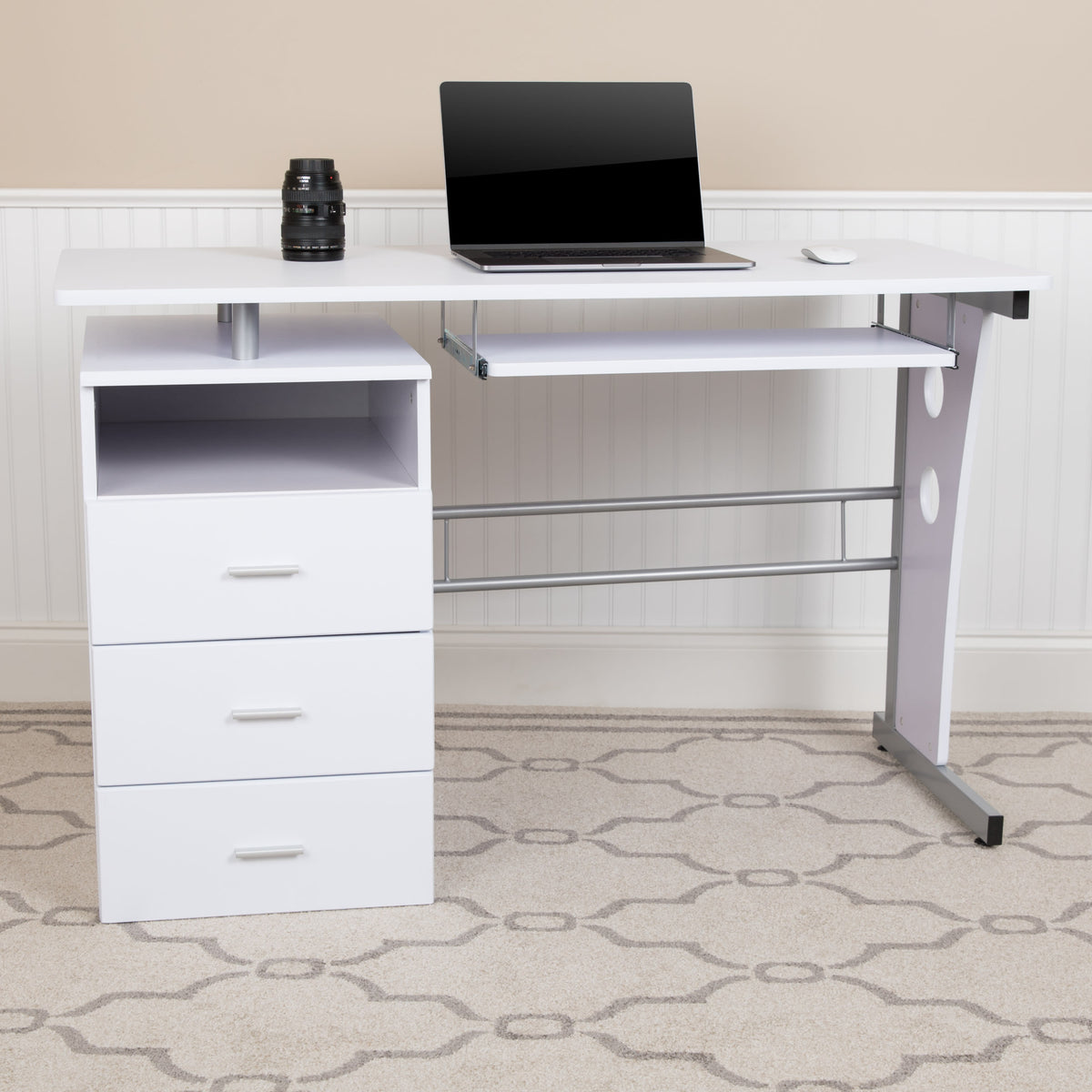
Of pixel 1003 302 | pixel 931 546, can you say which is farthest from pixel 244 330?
pixel 931 546

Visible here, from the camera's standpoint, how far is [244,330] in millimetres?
1721

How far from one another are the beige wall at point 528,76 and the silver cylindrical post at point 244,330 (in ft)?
2.68

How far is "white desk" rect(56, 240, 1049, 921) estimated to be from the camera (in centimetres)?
171

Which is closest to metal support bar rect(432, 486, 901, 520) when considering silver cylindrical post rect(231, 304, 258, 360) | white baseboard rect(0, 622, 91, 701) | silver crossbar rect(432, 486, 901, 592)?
silver crossbar rect(432, 486, 901, 592)

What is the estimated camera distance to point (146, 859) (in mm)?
1788

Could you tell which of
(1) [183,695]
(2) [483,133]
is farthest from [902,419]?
(1) [183,695]

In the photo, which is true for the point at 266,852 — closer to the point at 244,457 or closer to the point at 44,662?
the point at 244,457

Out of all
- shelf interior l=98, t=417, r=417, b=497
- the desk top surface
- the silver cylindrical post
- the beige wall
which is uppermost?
the beige wall

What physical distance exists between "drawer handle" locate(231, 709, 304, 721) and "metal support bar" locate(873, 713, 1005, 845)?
1005 mm

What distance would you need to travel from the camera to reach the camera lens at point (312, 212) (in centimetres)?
187

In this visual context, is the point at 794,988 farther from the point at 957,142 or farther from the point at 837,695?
the point at 957,142

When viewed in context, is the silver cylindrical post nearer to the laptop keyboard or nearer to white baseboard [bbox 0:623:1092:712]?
the laptop keyboard

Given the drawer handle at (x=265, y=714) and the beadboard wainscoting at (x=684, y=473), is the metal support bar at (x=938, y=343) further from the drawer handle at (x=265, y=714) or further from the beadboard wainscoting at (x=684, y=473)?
the drawer handle at (x=265, y=714)

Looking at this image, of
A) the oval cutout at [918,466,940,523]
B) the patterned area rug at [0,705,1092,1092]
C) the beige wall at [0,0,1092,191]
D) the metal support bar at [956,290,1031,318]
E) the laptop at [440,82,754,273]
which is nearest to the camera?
the patterned area rug at [0,705,1092,1092]
